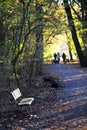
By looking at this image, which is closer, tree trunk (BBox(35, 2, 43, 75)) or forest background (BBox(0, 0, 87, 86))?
forest background (BBox(0, 0, 87, 86))

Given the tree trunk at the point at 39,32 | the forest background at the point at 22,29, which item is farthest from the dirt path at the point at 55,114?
the tree trunk at the point at 39,32

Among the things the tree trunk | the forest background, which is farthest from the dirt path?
the tree trunk

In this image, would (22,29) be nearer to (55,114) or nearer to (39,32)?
(39,32)

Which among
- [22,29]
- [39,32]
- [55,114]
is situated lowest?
Answer: [55,114]

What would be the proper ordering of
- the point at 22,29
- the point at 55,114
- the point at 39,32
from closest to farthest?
the point at 55,114
the point at 22,29
the point at 39,32

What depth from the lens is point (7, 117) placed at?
11.8m

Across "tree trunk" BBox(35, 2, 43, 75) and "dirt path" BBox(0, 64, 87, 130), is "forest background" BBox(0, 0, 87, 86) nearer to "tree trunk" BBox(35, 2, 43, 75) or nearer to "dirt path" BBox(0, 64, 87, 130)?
"tree trunk" BBox(35, 2, 43, 75)

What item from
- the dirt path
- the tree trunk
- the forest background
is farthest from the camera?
the tree trunk

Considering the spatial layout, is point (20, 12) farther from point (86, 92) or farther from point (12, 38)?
point (86, 92)

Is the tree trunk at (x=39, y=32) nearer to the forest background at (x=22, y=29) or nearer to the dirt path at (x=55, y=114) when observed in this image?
the forest background at (x=22, y=29)

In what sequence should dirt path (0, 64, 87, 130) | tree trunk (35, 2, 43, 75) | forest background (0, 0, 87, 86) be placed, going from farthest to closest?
tree trunk (35, 2, 43, 75) → forest background (0, 0, 87, 86) → dirt path (0, 64, 87, 130)

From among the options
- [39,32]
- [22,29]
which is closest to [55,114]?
[22,29]

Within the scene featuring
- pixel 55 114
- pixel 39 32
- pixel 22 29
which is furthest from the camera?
pixel 39 32

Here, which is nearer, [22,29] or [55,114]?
[55,114]
